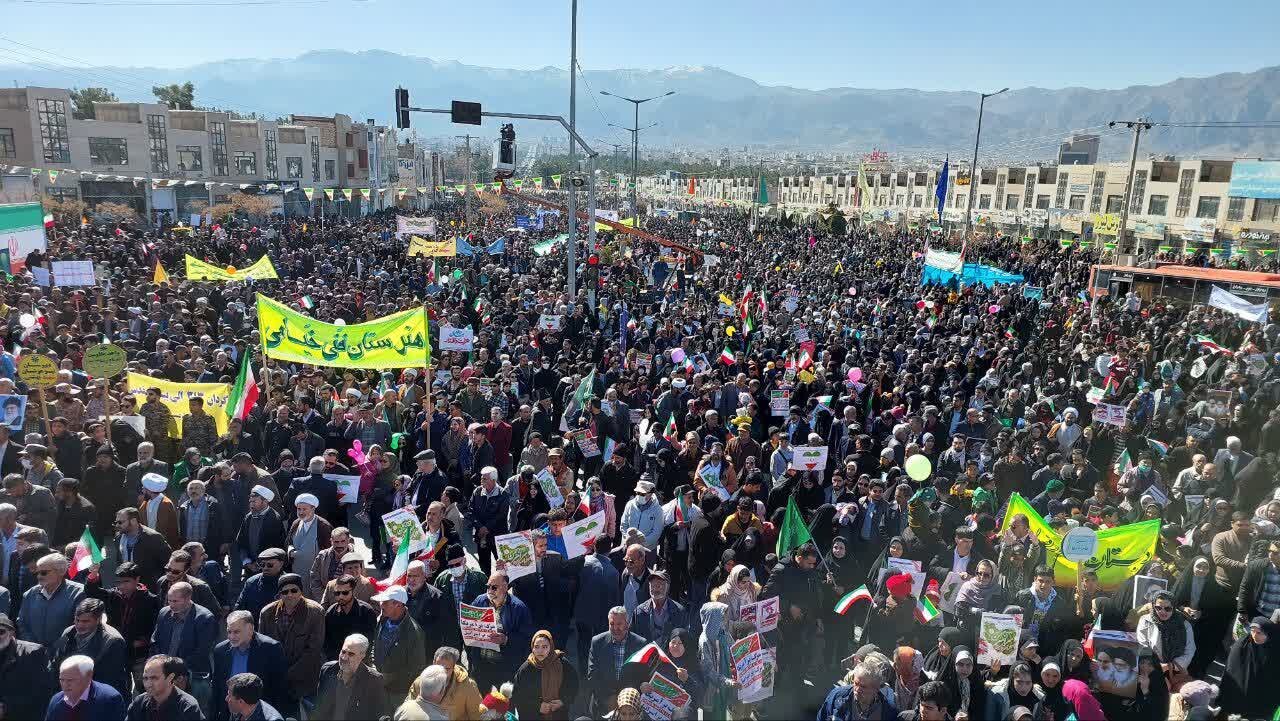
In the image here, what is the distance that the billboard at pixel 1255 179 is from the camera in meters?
41.7

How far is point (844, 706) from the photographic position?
16.4 feet

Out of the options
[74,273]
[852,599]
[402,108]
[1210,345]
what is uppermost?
[402,108]

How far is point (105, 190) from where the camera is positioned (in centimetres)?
4928

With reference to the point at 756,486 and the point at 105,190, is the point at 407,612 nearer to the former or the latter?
the point at 756,486

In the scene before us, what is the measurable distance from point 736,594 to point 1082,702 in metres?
2.15

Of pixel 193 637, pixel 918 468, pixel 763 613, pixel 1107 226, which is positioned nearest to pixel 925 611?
pixel 763 613

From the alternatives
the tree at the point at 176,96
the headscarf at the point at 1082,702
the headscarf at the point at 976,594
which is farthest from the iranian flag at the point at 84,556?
the tree at the point at 176,96

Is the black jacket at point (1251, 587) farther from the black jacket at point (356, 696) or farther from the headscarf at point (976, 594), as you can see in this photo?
the black jacket at point (356, 696)

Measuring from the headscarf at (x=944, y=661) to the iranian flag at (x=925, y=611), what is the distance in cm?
47

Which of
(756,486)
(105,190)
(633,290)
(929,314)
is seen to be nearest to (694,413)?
(756,486)

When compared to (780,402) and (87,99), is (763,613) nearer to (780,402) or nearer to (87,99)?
(780,402)

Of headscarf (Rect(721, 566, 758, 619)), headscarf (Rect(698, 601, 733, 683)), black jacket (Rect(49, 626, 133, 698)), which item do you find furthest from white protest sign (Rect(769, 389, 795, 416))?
black jacket (Rect(49, 626, 133, 698))

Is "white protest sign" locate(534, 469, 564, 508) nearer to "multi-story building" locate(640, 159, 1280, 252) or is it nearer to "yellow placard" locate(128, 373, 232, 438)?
"yellow placard" locate(128, 373, 232, 438)

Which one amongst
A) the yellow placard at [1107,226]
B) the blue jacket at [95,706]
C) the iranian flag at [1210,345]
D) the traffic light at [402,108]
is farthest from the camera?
the yellow placard at [1107,226]
